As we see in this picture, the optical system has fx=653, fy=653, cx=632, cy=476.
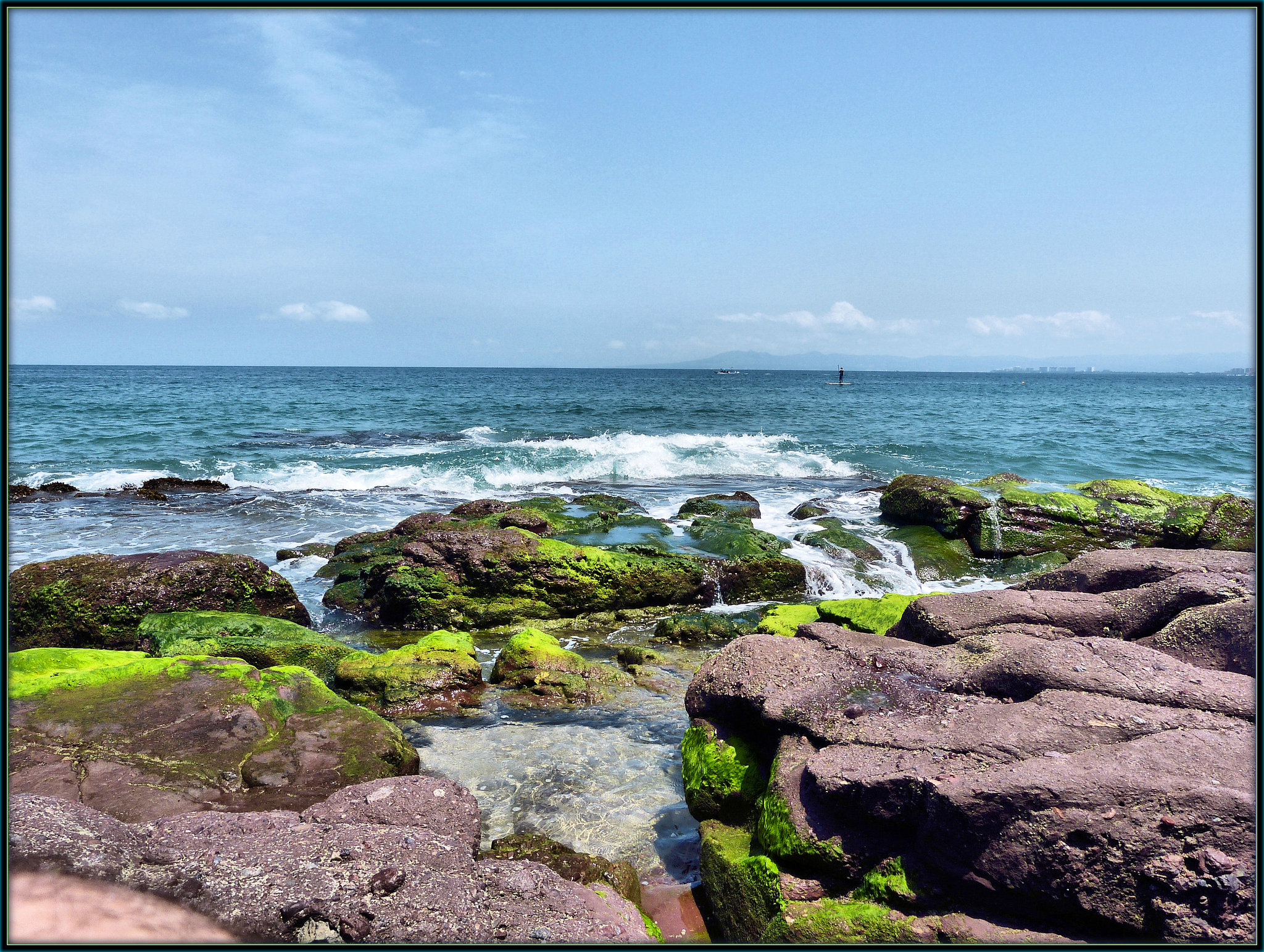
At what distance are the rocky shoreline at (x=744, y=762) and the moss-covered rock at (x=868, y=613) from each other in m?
0.04

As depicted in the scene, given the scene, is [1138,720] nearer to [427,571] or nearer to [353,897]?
[353,897]

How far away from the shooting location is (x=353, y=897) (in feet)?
9.75

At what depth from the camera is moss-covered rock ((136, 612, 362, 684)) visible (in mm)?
7066

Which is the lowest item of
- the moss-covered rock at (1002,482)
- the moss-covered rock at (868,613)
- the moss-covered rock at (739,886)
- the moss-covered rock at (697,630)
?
the moss-covered rock at (697,630)

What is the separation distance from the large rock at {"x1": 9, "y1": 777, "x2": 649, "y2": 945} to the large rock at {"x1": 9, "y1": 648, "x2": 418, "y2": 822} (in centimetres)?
92

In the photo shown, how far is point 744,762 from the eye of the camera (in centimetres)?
460

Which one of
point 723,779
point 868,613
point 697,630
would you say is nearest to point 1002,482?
point 697,630

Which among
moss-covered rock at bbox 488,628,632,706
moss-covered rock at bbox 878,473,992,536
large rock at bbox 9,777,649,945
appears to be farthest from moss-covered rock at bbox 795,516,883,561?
large rock at bbox 9,777,649,945

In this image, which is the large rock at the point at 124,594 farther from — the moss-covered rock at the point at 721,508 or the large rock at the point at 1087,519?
the large rock at the point at 1087,519

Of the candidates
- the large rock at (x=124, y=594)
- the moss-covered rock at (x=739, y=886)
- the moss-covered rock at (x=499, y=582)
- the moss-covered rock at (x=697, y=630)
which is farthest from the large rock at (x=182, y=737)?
the moss-covered rock at (x=697, y=630)

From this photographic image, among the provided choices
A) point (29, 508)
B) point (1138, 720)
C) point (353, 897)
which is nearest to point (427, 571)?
point (353, 897)

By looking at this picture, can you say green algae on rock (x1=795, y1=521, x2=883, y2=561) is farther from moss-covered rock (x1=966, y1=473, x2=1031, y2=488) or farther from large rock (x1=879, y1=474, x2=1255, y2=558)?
moss-covered rock (x1=966, y1=473, x2=1031, y2=488)

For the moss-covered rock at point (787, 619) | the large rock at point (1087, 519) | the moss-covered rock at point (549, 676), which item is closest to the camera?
the moss-covered rock at point (549, 676)

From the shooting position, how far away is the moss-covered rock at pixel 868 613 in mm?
6676
